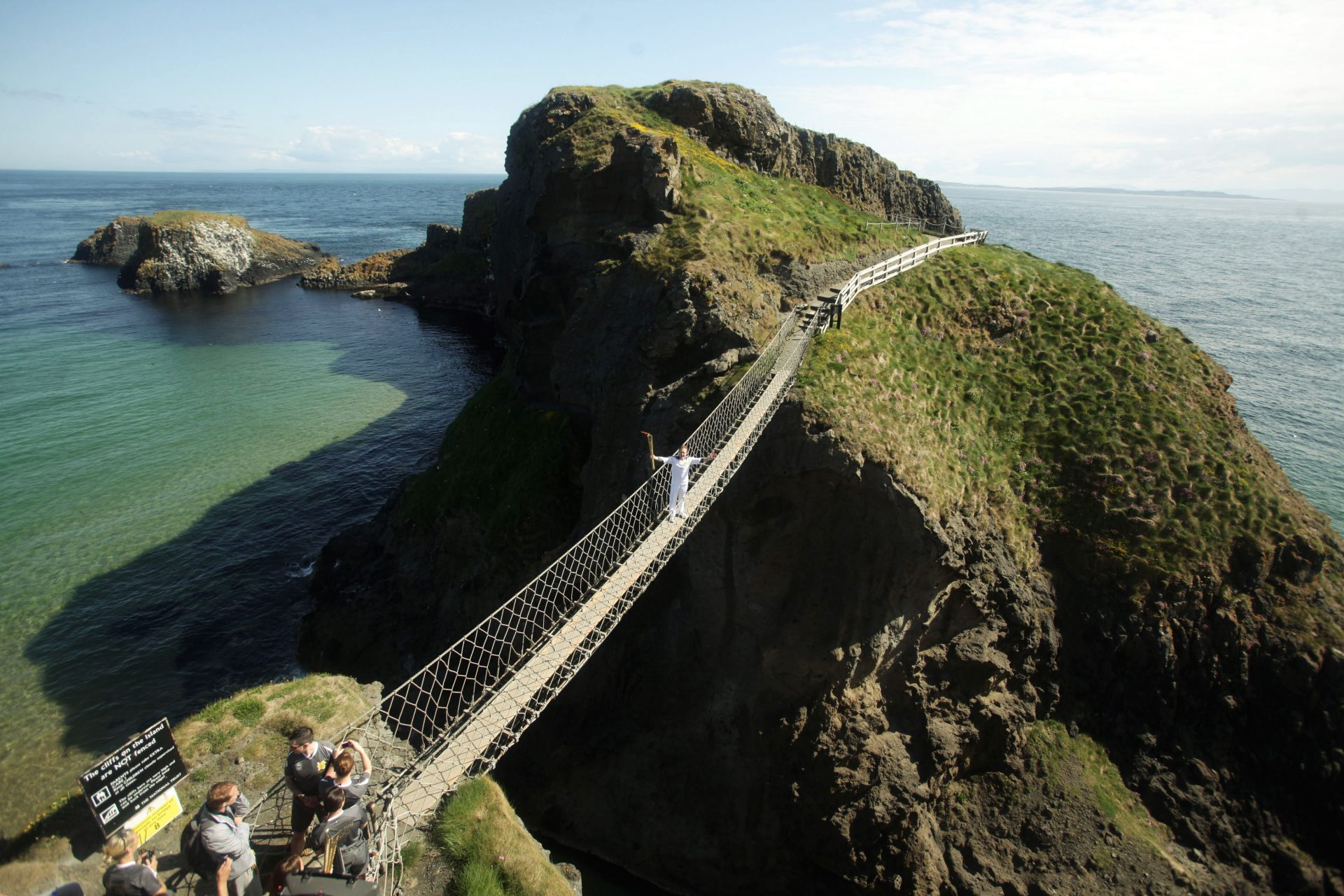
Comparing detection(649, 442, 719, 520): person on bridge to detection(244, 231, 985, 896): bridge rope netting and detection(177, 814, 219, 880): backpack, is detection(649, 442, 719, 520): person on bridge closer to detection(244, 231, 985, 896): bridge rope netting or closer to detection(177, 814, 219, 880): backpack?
detection(244, 231, 985, 896): bridge rope netting

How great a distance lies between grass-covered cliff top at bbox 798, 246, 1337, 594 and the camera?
21.1 m

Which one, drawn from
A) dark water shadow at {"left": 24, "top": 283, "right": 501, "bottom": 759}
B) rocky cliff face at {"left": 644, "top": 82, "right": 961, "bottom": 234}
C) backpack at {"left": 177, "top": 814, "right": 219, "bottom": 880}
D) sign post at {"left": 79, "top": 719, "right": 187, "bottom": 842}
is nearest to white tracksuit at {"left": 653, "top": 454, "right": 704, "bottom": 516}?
sign post at {"left": 79, "top": 719, "right": 187, "bottom": 842}

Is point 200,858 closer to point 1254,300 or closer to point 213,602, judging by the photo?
point 213,602

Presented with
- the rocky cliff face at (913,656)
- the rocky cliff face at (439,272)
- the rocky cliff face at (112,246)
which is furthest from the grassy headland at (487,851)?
the rocky cliff face at (112,246)

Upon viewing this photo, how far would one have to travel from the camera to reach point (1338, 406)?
4559 centimetres

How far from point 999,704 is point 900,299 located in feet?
49.7

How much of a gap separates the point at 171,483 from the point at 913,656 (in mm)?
37822

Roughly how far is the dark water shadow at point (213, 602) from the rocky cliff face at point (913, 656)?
3.65 m

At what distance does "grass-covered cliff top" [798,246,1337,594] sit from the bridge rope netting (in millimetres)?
1593

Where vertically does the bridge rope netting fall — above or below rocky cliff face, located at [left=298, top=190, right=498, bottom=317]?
below

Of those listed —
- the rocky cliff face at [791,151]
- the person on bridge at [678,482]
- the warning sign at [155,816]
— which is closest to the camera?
the warning sign at [155,816]

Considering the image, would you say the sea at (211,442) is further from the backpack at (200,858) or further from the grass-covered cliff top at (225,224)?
the backpack at (200,858)

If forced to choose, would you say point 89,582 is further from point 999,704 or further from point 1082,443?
point 1082,443

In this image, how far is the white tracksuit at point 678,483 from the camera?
15492mm
